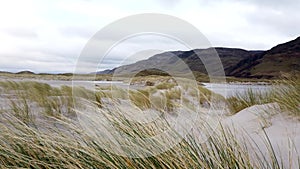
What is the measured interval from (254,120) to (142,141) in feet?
6.99

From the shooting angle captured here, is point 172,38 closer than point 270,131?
No

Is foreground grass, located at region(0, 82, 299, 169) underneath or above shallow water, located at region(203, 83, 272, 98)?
above

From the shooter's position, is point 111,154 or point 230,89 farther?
point 230,89

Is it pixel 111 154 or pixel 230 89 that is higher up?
pixel 111 154

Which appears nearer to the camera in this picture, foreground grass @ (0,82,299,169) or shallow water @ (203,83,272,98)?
foreground grass @ (0,82,299,169)

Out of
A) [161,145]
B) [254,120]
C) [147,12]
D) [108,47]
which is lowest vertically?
[254,120]

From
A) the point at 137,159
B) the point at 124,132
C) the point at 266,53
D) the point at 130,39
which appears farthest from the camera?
the point at 266,53

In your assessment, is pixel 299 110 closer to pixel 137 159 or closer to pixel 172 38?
pixel 172 38

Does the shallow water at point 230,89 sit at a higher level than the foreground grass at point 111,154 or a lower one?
lower

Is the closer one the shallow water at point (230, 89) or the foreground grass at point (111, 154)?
the foreground grass at point (111, 154)

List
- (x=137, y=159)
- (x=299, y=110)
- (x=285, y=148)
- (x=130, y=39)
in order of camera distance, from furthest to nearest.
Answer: (x=130, y=39) → (x=299, y=110) → (x=285, y=148) → (x=137, y=159)

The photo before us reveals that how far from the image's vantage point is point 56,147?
69.6 inches

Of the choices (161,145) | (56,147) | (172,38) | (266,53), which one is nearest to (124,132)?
(161,145)

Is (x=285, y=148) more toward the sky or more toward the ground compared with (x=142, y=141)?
more toward the ground
